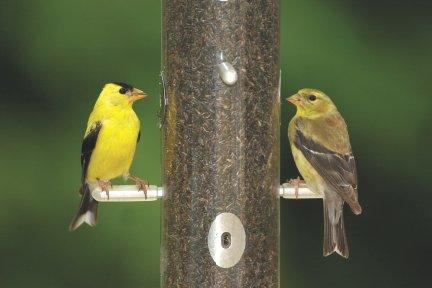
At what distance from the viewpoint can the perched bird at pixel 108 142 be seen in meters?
5.68

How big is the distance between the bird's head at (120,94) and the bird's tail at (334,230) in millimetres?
870

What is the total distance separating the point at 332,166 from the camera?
536cm

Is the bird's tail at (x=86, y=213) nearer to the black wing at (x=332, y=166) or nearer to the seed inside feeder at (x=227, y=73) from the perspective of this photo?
the black wing at (x=332, y=166)

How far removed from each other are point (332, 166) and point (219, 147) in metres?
0.62

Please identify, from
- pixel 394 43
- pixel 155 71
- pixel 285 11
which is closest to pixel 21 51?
pixel 155 71

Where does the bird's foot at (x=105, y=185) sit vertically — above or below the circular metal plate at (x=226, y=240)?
above

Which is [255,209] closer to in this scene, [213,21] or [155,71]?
[213,21]

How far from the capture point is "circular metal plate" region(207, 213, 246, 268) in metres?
4.84

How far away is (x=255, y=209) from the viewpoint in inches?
195

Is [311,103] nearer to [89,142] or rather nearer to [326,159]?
[326,159]

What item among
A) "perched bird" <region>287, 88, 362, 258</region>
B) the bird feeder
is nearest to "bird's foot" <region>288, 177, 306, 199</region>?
"perched bird" <region>287, 88, 362, 258</region>

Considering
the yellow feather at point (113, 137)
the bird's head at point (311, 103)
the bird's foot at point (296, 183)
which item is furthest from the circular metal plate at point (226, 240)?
the yellow feather at point (113, 137)

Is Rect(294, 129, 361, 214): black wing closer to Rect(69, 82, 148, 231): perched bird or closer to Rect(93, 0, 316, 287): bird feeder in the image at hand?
Rect(93, 0, 316, 287): bird feeder

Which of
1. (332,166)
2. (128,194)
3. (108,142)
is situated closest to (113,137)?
(108,142)
